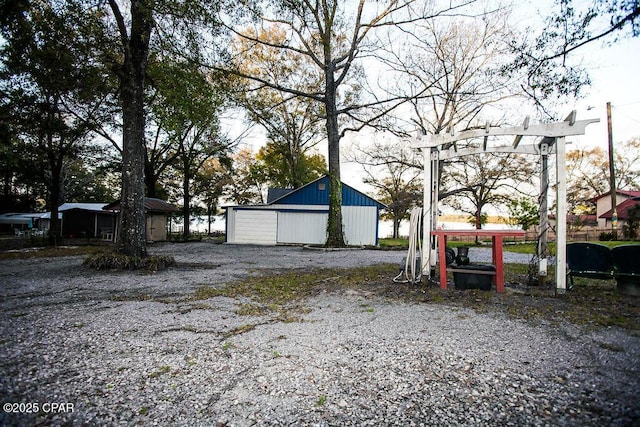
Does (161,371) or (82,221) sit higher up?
(82,221)

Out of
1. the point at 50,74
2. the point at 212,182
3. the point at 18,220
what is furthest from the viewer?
the point at 18,220

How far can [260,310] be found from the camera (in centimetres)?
454

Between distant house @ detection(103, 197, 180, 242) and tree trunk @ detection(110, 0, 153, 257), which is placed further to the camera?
distant house @ detection(103, 197, 180, 242)

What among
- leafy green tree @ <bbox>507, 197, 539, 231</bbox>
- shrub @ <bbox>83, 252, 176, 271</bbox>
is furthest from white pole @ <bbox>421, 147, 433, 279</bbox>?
leafy green tree @ <bbox>507, 197, 539, 231</bbox>

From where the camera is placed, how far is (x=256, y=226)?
20.5m

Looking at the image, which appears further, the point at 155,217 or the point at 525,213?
the point at 155,217

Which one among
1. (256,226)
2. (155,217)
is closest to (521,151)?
(256,226)

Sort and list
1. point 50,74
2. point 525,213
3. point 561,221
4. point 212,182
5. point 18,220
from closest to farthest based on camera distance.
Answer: point 561,221
point 50,74
point 525,213
point 212,182
point 18,220

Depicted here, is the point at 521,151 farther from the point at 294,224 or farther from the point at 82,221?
the point at 82,221

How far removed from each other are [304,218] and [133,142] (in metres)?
12.5

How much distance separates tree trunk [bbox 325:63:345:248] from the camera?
52.9 ft

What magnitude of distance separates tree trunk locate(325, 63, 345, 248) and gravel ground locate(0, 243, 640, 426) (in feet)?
38.7

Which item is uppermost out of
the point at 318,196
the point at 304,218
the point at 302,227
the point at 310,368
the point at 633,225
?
the point at 318,196

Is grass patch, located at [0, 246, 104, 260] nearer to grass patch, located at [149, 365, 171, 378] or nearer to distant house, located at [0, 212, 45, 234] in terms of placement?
grass patch, located at [149, 365, 171, 378]
